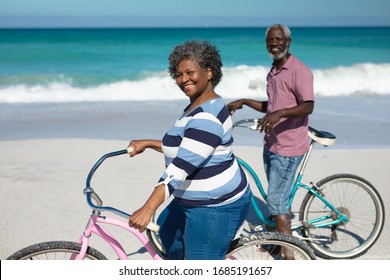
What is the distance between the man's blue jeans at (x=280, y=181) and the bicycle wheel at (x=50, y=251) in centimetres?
153

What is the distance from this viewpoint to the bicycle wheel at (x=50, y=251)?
2465mm

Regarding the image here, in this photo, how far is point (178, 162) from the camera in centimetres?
222

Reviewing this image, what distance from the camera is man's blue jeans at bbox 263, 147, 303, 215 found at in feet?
12.0

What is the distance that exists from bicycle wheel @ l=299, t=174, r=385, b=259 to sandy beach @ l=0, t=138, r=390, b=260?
0.52 feet

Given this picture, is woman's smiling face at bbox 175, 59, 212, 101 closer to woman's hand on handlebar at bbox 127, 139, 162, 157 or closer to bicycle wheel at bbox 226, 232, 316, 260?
woman's hand on handlebar at bbox 127, 139, 162, 157

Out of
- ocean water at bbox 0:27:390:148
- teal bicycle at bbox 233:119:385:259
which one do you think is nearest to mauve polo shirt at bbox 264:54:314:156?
teal bicycle at bbox 233:119:385:259

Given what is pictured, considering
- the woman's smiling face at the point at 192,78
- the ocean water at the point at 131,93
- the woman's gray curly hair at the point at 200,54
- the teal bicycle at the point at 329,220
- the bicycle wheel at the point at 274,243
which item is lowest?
the bicycle wheel at the point at 274,243

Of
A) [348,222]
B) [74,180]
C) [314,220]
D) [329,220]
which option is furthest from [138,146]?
[74,180]

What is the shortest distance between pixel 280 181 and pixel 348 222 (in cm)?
81

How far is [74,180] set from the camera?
19.6 ft

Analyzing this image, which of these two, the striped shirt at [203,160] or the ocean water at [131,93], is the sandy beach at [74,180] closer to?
the ocean water at [131,93]

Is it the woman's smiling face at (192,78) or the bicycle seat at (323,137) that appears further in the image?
the bicycle seat at (323,137)

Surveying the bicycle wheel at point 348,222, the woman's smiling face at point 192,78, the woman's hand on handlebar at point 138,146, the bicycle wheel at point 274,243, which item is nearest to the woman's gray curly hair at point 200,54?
the woman's smiling face at point 192,78

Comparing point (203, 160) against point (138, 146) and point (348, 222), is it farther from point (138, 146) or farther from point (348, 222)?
point (348, 222)
